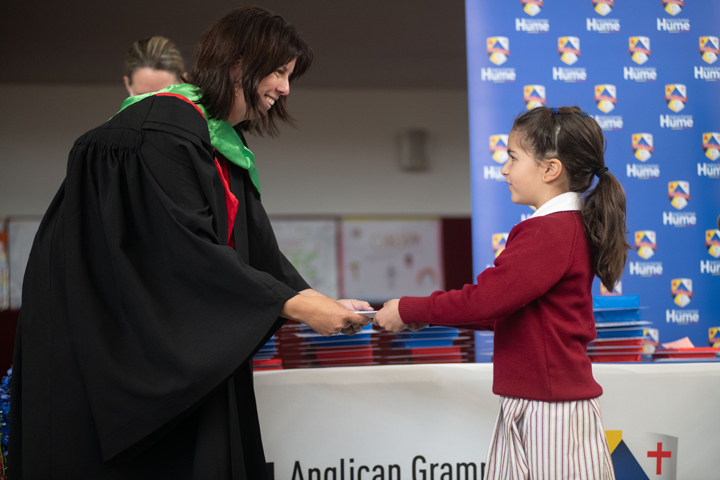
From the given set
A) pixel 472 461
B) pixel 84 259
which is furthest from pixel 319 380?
pixel 84 259

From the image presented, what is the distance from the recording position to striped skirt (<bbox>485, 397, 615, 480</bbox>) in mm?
1331

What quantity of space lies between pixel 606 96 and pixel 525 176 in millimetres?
1454

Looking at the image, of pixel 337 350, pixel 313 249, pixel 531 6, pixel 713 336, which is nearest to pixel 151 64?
pixel 337 350

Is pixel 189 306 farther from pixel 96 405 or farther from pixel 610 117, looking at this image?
pixel 610 117

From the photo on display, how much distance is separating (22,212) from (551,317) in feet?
20.8

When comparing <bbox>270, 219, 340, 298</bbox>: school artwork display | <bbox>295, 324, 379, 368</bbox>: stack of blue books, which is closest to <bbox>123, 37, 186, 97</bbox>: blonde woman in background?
<bbox>295, 324, 379, 368</bbox>: stack of blue books

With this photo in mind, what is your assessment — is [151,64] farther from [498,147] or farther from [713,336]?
[713,336]

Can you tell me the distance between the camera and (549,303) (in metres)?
1.37

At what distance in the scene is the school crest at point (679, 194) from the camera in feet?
8.56

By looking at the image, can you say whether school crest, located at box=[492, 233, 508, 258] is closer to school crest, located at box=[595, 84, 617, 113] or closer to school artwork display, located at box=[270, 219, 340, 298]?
school crest, located at box=[595, 84, 617, 113]

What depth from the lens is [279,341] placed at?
88.7 inches

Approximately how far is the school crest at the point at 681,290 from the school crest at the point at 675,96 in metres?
0.79

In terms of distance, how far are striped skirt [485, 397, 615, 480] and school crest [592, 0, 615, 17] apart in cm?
198

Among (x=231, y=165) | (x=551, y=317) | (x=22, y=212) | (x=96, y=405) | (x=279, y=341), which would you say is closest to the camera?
(x=96, y=405)
